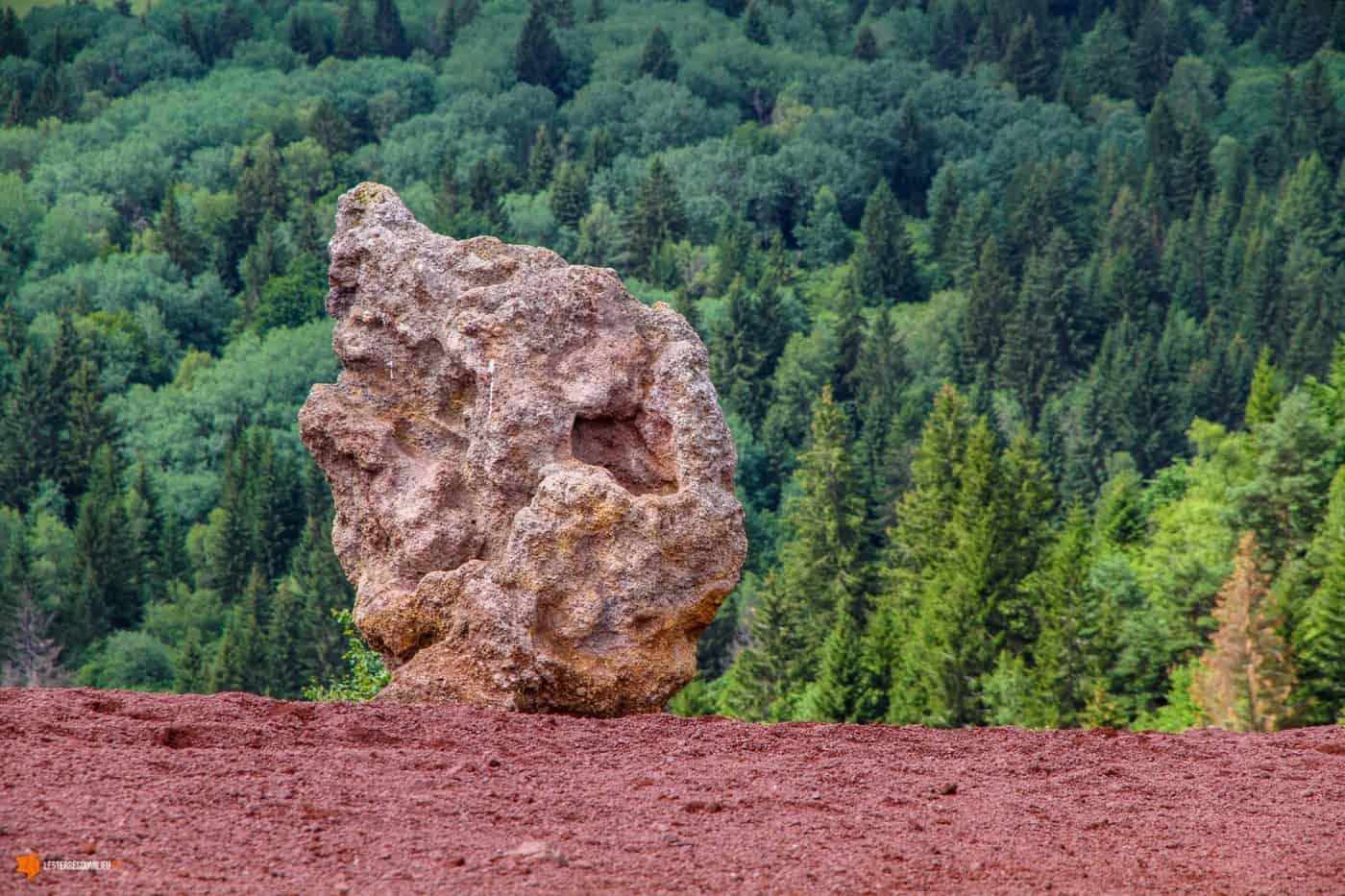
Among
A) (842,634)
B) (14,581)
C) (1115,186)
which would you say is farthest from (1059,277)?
(842,634)

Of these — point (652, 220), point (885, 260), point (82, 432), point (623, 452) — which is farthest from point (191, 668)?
point (623, 452)

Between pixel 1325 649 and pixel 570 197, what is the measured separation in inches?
5329

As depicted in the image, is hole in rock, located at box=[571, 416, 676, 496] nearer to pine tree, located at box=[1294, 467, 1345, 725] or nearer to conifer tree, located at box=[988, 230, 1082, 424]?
pine tree, located at box=[1294, 467, 1345, 725]

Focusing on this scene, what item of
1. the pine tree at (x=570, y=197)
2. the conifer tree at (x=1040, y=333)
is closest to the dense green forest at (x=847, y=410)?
the conifer tree at (x=1040, y=333)

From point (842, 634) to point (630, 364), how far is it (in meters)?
55.6

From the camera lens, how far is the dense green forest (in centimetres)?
7000

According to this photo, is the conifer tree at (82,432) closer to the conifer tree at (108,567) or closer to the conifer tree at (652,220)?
the conifer tree at (108,567)

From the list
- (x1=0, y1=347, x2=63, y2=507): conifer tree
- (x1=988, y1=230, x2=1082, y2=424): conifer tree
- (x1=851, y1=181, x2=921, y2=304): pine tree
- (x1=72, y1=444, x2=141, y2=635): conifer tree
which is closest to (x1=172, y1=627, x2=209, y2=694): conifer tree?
(x1=72, y1=444, x2=141, y2=635): conifer tree

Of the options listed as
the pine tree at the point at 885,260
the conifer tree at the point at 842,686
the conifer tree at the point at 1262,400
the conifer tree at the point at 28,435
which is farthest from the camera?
the pine tree at the point at 885,260

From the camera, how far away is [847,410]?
140750 millimetres

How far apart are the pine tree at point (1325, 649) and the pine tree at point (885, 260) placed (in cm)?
11560

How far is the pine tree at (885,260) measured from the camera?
567ft

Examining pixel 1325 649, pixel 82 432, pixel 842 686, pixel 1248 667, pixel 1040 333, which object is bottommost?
pixel 82 432

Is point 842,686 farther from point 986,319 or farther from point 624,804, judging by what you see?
point 986,319
